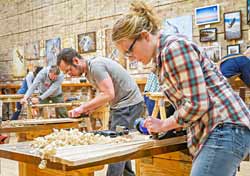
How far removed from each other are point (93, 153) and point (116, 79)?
1.48m

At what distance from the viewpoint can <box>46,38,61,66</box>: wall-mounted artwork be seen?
33.7 ft

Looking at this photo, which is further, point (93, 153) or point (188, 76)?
point (93, 153)

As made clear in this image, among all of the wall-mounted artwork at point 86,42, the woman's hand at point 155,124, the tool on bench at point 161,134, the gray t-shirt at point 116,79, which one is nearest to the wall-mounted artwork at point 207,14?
the wall-mounted artwork at point 86,42

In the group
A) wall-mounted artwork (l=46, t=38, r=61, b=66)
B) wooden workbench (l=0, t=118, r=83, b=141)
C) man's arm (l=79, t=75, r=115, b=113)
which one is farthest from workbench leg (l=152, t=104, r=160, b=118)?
wall-mounted artwork (l=46, t=38, r=61, b=66)

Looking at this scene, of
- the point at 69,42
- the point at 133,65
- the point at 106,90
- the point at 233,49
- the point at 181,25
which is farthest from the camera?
the point at 69,42

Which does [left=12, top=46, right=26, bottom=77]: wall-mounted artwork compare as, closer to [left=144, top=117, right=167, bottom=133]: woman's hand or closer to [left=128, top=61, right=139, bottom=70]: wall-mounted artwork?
[left=128, top=61, right=139, bottom=70]: wall-mounted artwork

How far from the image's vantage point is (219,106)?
65.8 inches

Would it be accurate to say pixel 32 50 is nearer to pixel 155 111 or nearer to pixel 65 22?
pixel 65 22

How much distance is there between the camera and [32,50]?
1109 centimetres

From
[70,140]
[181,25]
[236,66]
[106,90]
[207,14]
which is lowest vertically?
[70,140]

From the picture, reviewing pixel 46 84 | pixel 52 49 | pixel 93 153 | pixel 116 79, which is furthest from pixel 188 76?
pixel 52 49

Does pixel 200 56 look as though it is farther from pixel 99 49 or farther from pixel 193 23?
pixel 99 49

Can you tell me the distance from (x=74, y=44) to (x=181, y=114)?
836 cm

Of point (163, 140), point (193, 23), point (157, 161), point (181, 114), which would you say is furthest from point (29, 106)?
Answer: point (181, 114)
